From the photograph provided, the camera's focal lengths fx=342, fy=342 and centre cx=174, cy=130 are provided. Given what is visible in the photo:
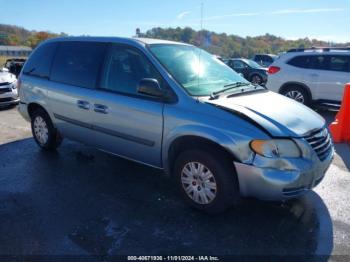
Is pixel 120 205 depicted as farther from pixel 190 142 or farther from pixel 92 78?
pixel 92 78

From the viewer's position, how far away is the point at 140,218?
3.59m

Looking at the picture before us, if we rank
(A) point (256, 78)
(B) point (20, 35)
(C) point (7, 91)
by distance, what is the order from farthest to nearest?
(B) point (20, 35)
(A) point (256, 78)
(C) point (7, 91)

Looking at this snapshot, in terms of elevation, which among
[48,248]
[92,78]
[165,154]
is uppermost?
[92,78]

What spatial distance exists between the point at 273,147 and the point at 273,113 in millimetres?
454

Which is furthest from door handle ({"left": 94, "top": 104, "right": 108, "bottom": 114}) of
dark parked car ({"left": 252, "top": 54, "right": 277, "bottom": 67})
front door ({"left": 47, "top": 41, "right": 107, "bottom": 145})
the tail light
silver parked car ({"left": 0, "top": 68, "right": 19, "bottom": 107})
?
dark parked car ({"left": 252, "top": 54, "right": 277, "bottom": 67})

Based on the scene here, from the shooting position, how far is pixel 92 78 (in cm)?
453

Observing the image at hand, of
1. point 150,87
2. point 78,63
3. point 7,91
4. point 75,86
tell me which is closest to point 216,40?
point 7,91

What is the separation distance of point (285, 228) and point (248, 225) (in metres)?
0.36

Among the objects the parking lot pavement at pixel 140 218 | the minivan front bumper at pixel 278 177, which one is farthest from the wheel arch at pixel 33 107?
the minivan front bumper at pixel 278 177

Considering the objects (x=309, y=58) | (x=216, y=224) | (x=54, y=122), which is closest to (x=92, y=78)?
(x=54, y=122)

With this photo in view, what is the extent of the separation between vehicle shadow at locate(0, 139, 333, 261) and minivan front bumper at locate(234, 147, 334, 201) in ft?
1.29

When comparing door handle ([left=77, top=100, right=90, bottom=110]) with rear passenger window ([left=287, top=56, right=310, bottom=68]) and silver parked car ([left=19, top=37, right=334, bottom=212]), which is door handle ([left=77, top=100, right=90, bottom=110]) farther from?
rear passenger window ([left=287, top=56, right=310, bottom=68])

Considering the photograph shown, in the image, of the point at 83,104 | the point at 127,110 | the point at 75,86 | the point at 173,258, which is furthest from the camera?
the point at 75,86

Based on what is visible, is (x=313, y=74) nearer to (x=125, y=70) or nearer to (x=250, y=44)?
(x=125, y=70)
